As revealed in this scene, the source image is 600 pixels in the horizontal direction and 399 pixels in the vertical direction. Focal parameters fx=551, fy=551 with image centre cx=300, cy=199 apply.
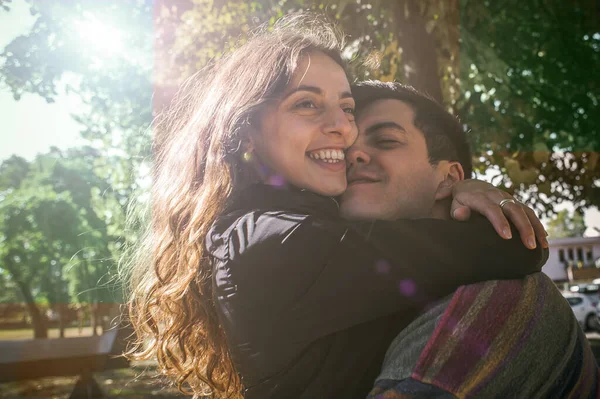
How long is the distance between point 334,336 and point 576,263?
56.3 meters

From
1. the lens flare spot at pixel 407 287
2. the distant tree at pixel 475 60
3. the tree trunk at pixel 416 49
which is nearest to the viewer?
the lens flare spot at pixel 407 287

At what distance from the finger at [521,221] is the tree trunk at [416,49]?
4.47m

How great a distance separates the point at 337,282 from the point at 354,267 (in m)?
0.07

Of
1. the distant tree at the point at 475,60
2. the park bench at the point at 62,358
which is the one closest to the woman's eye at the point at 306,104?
the distant tree at the point at 475,60

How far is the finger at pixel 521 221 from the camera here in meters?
1.74

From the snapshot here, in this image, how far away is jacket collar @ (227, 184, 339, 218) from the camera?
6.57 feet

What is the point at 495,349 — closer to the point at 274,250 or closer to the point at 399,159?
the point at 274,250

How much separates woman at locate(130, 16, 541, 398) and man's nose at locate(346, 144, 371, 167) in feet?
0.18

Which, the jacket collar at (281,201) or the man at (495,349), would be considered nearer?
the man at (495,349)

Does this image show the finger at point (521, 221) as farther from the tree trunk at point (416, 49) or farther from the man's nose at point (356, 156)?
the tree trunk at point (416, 49)

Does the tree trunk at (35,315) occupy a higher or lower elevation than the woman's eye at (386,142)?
lower

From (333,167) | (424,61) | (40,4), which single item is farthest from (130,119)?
(333,167)

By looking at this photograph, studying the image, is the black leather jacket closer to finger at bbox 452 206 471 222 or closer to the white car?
finger at bbox 452 206 471 222

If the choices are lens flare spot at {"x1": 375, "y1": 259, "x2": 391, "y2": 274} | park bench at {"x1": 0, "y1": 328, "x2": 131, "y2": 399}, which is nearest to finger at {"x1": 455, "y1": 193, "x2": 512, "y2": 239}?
lens flare spot at {"x1": 375, "y1": 259, "x2": 391, "y2": 274}
